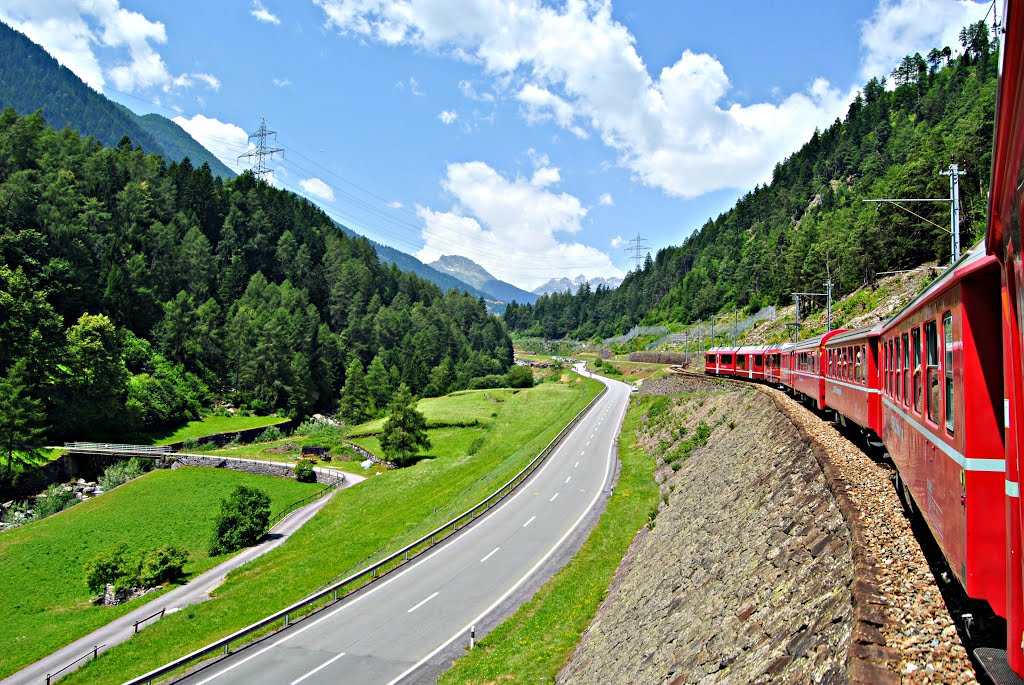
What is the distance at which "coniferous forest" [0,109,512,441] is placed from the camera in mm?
68938

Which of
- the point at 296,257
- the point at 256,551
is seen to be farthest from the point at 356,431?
the point at 296,257

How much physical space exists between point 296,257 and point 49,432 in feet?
300

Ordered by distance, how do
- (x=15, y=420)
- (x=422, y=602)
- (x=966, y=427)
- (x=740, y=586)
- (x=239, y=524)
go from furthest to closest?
(x=15, y=420), (x=239, y=524), (x=422, y=602), (x=740, y=586), (x=966, y=427)

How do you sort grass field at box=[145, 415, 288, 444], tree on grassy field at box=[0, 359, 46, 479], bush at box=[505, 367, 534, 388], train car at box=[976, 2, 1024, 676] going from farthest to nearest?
bush at box=[505, 367, 534, 388], grass field at box=[145, 415, 288, 444], tree on grassy field at box=[0, 359, 46, 479], train car at box=[976, 2, 1024, 676]

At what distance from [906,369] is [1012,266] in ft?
22.6

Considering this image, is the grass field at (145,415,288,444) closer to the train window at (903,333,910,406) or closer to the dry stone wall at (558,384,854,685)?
the dry stone wall at (558,384,854,685)

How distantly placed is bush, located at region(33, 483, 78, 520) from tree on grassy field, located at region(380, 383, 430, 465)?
87.6 feet

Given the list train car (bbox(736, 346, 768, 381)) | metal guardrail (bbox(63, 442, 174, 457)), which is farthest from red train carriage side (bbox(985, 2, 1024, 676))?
metal guardrail (bbox(63, 442, 174, 457))

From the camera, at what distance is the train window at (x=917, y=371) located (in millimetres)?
9802

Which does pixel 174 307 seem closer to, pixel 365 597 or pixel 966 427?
pixel 365 597

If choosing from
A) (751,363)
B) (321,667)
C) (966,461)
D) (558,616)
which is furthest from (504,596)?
(751,363)

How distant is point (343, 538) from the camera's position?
37938 millimetres

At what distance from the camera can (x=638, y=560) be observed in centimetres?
2322

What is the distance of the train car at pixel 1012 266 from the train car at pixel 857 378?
37.4ft
